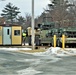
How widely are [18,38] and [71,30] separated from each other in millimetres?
7370

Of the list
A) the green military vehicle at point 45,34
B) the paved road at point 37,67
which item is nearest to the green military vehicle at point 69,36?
the green military vehicle at point 45,34

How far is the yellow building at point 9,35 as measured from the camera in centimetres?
4281

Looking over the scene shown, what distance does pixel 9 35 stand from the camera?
4294cm

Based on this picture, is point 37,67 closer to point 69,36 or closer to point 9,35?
point 69,36

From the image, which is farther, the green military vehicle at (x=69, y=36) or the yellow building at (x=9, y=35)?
the yellow building at (x=9, y=35)

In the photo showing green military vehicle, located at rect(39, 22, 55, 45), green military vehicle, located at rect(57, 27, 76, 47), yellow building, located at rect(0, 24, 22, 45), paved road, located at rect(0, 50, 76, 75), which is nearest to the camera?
paved road, located at rect(0, 50, 76, 75)

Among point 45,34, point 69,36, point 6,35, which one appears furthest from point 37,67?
point 6,35

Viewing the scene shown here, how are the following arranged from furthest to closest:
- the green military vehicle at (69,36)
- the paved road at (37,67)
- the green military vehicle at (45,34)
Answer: the green military vehicle at (45,34)
the green military vehicle at (69,36)
the paved road at (37,67)

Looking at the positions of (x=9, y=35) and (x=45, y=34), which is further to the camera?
(x=9, y=35)

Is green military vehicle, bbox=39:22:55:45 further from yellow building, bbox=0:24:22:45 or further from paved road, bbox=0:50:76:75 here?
paved road, bbox=0:50:76:75

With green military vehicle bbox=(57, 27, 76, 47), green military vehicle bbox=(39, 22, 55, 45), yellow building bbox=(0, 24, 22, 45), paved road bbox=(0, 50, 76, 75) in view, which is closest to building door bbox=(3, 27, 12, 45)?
yellow building bbox=(0, 24, 22, 45)

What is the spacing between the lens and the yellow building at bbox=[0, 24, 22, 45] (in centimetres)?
4281

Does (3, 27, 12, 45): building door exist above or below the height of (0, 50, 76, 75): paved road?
above

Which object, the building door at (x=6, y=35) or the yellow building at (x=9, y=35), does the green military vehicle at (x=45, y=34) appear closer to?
the yellow building at (x=9, y=35)
